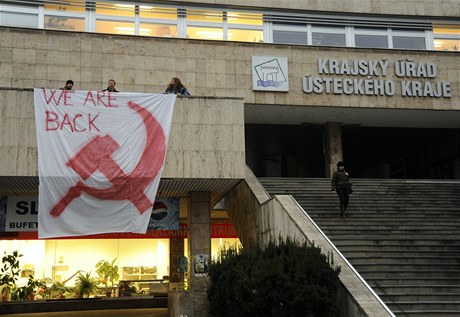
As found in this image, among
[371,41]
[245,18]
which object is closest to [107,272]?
[245,18]

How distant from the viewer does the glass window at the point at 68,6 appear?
2019 cm

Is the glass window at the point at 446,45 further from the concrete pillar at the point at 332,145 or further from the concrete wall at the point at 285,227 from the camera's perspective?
the concrete wall at the point at 285,227

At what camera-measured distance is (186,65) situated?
2008 centimetres

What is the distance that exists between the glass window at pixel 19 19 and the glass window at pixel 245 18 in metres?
7.05

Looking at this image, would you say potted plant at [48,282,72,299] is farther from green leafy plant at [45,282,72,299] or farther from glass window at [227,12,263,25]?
glass window at [227,12,263,25]

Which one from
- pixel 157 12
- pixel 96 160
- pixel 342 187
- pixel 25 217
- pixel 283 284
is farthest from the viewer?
pixel 157 12

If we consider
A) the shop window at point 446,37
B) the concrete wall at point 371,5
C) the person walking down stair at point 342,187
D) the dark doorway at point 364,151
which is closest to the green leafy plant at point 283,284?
the person walking down stair at point 342,187

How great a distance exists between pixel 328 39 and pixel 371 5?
2.33 meters

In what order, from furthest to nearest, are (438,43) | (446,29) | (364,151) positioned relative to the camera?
1. (364,151)
2. (446,29)
3. (438,43)

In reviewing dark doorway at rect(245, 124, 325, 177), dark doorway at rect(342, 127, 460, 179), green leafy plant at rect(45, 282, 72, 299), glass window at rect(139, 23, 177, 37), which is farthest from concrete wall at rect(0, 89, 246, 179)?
dark doorway at rect(342, 127, 460, 179)

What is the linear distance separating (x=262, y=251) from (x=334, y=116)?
1242 cm

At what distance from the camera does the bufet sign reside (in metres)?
15.9

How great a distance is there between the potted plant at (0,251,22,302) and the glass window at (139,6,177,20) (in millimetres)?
9481

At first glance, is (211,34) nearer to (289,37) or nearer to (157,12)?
(157,12)
